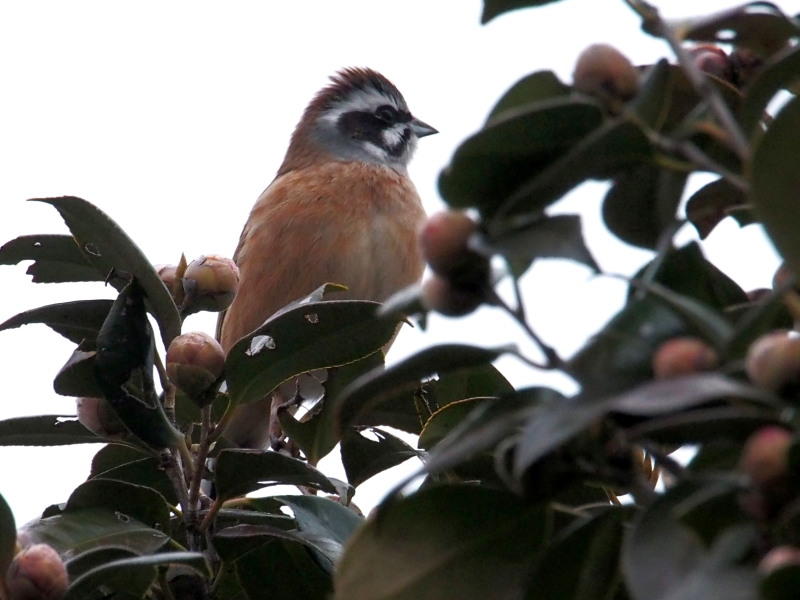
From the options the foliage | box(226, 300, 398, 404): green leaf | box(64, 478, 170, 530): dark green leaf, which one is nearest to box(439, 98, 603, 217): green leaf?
the foliage

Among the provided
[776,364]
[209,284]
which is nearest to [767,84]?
[776,364]

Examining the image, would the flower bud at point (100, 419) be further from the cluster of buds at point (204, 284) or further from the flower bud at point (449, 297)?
the flower bud at point (449, 297)

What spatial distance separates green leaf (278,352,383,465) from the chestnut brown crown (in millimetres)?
2908

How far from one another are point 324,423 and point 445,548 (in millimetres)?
1301

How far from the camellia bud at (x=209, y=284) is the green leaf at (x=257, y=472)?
422 millimetres

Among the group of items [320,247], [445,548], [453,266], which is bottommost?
[320,247]

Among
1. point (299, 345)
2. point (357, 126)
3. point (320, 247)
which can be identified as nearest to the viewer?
point (299, 345)

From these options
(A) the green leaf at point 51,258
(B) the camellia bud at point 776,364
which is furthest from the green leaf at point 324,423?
(B) the camellia bud at point 776,364

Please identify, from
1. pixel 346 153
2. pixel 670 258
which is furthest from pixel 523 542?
pixel 346 153

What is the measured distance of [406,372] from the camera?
1.16 metres

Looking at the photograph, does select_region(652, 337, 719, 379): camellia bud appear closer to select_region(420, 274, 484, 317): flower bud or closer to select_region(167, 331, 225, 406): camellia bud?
select_region(420, 274, 484, 317): flower bud

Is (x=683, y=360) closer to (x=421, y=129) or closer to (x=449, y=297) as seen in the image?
(x=449, y=297)

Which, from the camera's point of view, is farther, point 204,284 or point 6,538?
point 204,284

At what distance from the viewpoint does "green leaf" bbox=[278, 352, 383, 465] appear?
2.50m
